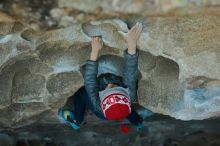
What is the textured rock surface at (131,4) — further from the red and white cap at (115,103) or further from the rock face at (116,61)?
the red and white cap at (115,103)

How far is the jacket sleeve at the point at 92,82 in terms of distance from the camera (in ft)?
6.46

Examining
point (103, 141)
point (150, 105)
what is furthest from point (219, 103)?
point (103, 141)

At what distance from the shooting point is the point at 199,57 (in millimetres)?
1919

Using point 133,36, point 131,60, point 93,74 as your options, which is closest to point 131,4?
point 133,36

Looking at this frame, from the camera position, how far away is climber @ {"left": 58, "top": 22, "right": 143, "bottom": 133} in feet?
6.15

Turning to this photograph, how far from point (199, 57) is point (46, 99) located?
740 mm

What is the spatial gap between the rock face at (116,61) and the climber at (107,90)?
0.04 metres

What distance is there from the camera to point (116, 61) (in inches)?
82.0

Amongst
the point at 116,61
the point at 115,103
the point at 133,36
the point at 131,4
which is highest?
the point at 131,4

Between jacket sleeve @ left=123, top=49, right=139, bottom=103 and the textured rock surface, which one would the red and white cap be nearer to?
jacket sleeve @ left=123, top=49, right=139, bottom=103

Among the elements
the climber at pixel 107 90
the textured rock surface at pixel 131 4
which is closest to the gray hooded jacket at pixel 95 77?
the climber at pixel 107 90

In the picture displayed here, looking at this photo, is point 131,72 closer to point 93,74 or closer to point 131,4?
point 93,74

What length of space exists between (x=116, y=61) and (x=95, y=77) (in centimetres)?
14

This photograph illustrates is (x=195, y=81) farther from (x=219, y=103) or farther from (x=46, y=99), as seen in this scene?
(x=46, y=99)
